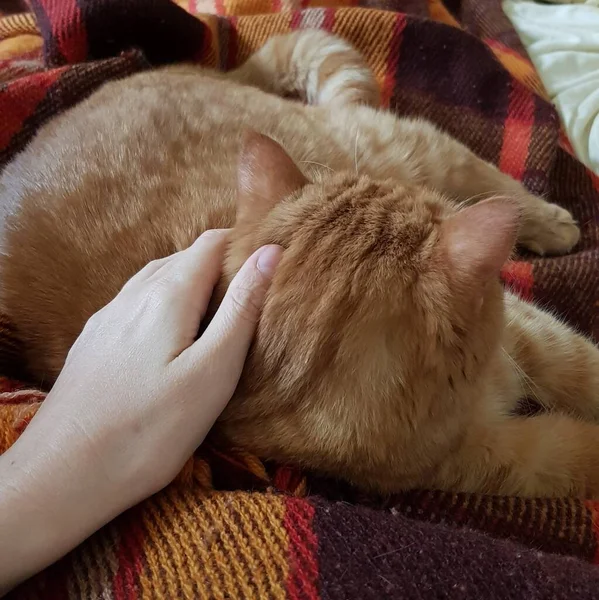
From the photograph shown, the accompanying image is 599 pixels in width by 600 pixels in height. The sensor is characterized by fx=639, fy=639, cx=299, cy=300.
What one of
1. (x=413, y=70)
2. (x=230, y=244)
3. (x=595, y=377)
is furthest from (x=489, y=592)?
(x=413, y=70)

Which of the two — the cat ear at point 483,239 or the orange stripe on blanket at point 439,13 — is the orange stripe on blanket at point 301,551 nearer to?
the cat ear at point 483,239

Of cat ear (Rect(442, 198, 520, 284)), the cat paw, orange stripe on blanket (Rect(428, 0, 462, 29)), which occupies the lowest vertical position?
the cat paw

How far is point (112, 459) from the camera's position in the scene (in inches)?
28.4

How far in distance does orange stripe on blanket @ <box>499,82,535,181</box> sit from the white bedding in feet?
0.51

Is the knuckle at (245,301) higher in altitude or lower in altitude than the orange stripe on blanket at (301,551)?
higher

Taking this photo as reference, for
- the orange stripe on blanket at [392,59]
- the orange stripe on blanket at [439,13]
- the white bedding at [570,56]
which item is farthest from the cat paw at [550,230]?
the orange stripe on blanket at [439,13]

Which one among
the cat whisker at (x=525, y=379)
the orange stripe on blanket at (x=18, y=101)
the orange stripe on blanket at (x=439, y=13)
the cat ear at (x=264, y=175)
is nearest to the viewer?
the cat ear at (x=264, y=175)

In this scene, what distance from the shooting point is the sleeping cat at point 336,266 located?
798 millimetres

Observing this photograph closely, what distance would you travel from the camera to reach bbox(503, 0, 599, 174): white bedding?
1.73 m

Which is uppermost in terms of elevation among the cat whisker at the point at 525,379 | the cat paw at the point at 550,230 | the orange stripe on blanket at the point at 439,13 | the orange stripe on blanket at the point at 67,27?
the orange stripe on blanket at the point at 67,27

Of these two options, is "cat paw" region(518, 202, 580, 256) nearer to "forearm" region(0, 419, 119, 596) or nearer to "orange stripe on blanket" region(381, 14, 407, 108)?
"orange stripe on blanket" region(381, 14, 407, 108)

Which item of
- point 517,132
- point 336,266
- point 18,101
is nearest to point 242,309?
point 336,266

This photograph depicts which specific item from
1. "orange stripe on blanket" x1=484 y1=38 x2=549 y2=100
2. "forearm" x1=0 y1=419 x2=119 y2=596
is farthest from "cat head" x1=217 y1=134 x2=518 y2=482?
"orange stripe on blanket" x1=484 y1=38 x2=549 y2=100

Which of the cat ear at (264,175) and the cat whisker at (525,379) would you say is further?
the cat whisker at (525,379)
